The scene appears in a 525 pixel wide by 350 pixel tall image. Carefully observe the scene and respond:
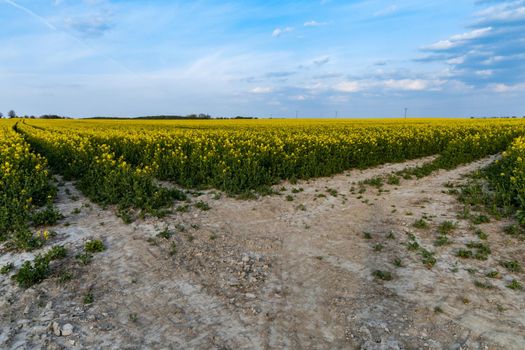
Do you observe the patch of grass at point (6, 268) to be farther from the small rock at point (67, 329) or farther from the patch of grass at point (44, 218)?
the small rock at point (67, 329)

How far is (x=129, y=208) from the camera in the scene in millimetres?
9539

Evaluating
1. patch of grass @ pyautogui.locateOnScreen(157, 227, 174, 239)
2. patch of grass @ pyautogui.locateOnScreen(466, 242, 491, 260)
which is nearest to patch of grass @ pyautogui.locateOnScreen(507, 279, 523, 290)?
patch of grass @ pyautogui.locateOnScreen(466, 242, 491, 260)

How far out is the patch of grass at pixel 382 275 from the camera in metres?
6.19

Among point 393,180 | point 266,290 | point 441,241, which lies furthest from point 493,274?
point 393,180

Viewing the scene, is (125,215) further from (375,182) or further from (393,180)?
(393,180)

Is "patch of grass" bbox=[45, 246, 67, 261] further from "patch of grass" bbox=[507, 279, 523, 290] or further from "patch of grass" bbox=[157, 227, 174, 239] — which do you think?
"patch of grass" bbox=[507, 279, 523, 290]

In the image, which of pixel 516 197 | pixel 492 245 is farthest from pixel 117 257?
pixel 516 197

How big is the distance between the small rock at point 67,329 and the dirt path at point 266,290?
0.08 m

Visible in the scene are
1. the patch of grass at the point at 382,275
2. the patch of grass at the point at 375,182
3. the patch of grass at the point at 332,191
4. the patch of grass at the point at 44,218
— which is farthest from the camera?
the patch of grass at the point at 375,182

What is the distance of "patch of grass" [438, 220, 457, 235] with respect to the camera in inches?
320

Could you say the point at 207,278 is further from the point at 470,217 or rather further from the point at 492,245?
the point at 470,217

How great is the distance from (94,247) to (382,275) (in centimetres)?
526

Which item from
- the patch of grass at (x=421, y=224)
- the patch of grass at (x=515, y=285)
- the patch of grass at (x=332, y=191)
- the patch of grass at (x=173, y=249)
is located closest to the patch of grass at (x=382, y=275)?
the patch of grass at (x=515, y=285)

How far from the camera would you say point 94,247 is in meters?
7.07
